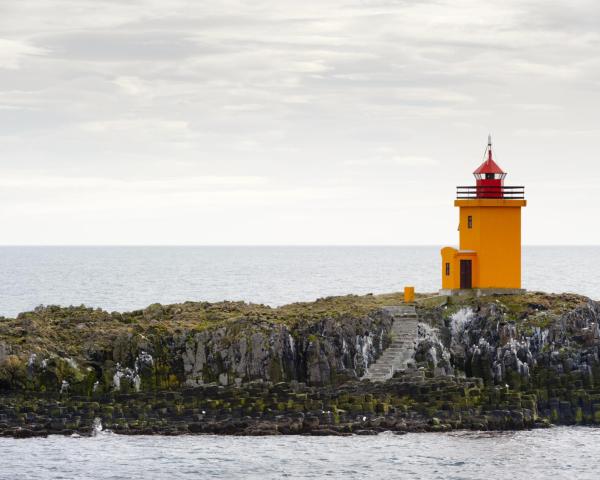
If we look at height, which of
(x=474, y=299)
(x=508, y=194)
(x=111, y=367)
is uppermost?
(x=508, y=194)

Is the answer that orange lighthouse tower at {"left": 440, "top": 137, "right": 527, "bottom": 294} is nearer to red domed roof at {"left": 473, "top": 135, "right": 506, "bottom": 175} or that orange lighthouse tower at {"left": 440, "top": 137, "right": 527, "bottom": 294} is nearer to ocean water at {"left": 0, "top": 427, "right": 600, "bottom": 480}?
red domed roof at {"left": 473, "top": 135, "right": 506, "bottom": 175}

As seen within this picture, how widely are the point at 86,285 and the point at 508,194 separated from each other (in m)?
109

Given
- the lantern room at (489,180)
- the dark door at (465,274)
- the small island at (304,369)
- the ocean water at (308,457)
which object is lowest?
the ocean water at (308,457)

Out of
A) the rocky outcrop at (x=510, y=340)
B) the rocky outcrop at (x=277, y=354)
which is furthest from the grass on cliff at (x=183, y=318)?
the rocky outcrop at (x=277, y=354)

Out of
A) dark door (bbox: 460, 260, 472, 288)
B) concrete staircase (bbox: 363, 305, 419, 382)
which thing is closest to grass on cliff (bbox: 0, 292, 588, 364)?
concrete staircase (bbox: 363, 305, 419, 382)

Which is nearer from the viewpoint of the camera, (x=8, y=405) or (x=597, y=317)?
(x=8, y=405)

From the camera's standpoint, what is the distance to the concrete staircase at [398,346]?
180 ft

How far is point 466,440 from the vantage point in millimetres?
47500

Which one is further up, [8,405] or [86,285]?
[86,285]

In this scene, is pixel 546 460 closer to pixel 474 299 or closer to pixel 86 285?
Result: pixel 474 299

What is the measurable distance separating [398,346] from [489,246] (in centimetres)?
983

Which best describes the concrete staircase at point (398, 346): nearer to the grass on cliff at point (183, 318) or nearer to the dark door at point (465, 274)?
the grass on cliff at point (183, 318)

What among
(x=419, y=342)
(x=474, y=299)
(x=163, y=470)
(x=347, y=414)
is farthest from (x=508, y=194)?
(x=163, y=470)

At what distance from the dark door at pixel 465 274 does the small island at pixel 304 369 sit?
1.96 m
